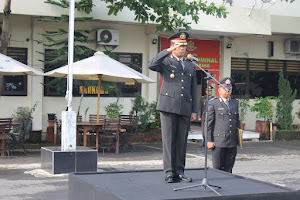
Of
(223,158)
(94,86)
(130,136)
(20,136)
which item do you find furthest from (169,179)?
(94,86)

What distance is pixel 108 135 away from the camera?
1522 cm

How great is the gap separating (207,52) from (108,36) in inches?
189

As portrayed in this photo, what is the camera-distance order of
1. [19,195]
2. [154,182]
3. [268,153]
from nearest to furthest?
[154,182] < [19,195] < [268,153]

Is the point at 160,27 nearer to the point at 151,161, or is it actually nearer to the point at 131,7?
the point at 131,7

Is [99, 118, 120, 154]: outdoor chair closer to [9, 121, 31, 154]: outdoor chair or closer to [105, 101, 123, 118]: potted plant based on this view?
[105, 101, 123, 118]: potted plant

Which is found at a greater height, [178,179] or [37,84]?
[37,84]

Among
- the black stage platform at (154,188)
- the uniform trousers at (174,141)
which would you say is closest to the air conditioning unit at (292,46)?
the black stage platform at (154,188)

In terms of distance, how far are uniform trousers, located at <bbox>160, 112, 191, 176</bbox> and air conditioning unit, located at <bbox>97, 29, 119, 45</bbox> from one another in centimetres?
1177

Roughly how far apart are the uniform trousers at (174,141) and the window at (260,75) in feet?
49.7

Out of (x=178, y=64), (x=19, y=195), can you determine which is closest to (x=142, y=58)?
(x=19, y=195)

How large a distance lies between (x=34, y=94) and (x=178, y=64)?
38.4ft

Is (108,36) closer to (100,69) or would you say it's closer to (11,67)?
(100,69)

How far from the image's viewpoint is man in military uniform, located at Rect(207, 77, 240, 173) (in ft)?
27.2

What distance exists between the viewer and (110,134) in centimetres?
1540
